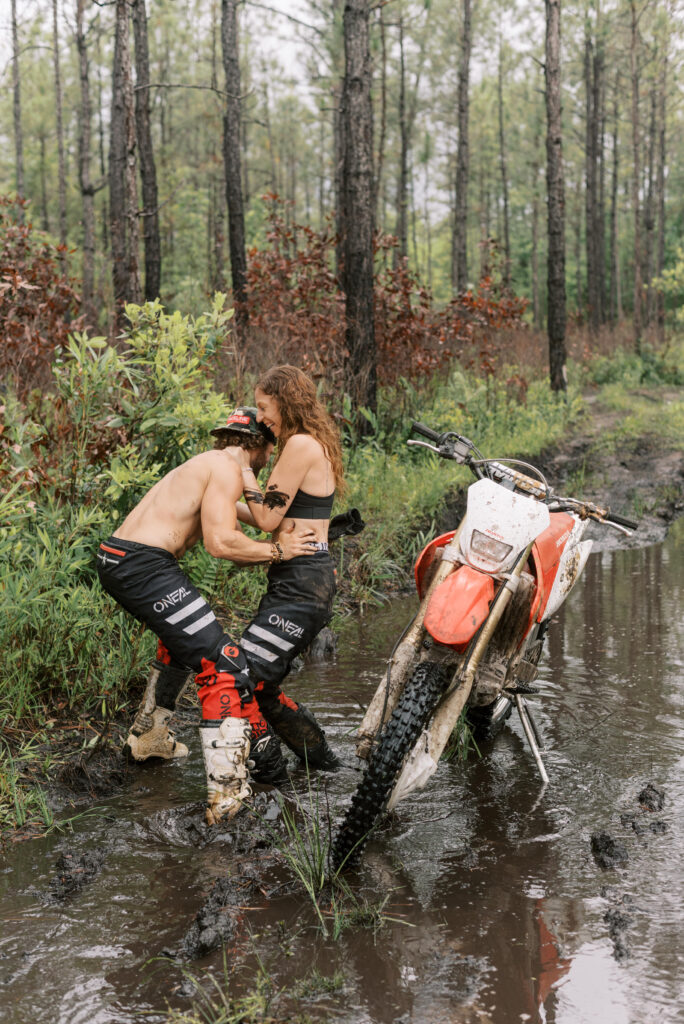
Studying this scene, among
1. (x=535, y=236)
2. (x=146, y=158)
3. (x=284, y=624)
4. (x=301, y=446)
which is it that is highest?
(x=535, y=236)

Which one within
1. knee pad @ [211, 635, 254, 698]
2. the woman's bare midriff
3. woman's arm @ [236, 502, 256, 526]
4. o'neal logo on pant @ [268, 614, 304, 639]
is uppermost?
woman's arm @ [236, 502, 256, 526]

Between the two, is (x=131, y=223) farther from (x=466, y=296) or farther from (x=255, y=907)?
(x=255, y=907)

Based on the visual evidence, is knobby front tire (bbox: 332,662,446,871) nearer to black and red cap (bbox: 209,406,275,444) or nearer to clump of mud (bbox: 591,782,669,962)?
clump of mud (bbox: 591,782,669,962)

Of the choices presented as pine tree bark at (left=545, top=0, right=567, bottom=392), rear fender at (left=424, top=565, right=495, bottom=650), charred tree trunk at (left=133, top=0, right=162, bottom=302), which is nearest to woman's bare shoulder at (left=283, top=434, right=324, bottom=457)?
rear fender at (left=424, top=565, right=495, bottom=650)

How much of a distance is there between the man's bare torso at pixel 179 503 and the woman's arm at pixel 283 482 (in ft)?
0.50

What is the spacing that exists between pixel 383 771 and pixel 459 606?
721mm

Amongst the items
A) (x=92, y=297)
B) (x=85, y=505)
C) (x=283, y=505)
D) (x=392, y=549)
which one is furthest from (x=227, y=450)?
(x=92, y=297)

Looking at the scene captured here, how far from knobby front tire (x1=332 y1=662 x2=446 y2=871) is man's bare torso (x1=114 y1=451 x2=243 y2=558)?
1.29 m

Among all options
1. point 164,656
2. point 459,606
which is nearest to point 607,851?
point 459,606

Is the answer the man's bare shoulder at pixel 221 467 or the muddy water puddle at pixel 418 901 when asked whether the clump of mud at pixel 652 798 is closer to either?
the muddy water puddle at pixel 418 901

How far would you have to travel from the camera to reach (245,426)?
14.3 ft

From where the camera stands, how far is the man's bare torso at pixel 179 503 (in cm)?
419

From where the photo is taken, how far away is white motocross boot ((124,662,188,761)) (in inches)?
177

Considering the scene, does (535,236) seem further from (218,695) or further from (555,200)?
(218,695)
